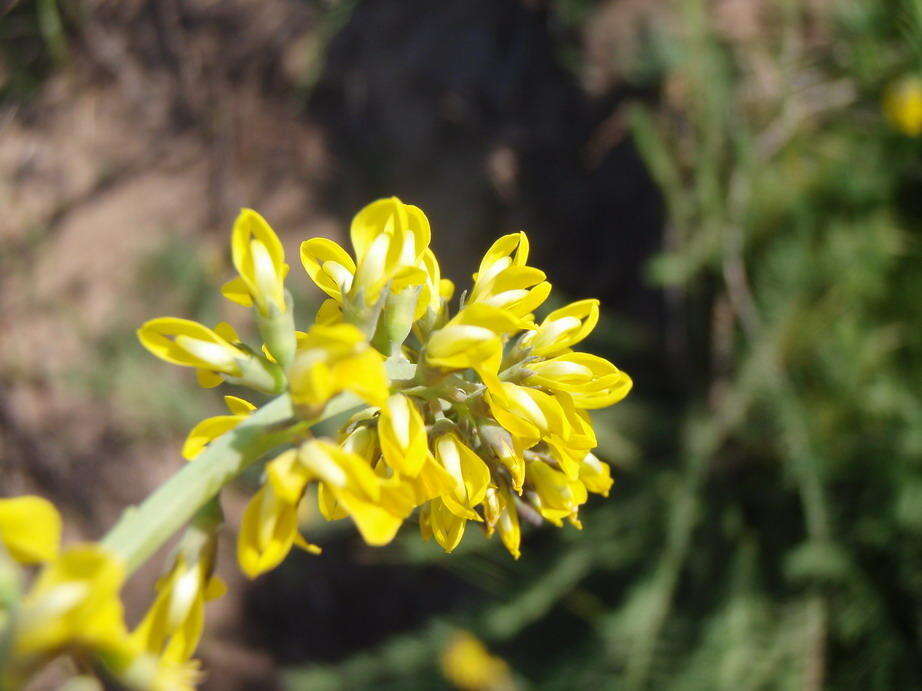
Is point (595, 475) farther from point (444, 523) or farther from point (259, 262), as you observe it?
point (259, 262)

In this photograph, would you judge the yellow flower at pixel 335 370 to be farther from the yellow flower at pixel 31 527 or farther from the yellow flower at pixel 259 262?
the yellow flower at pixel 31 527

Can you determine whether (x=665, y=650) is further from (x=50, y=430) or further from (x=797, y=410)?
(x=50, y=430)

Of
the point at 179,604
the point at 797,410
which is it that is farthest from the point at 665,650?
the point at 179,604

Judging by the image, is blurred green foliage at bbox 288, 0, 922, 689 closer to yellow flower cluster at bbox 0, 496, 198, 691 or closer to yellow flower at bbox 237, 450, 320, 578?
yellow flower at bbox 237, 450, 320, 578

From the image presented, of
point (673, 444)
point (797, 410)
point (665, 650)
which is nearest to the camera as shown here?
point (797, 410)

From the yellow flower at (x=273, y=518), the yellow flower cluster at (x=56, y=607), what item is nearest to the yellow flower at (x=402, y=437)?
the yellow flower at (x=273, y=518)
